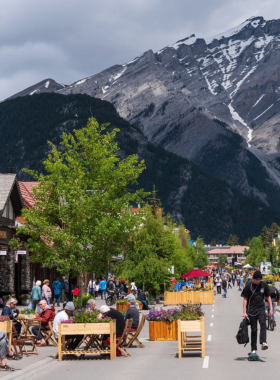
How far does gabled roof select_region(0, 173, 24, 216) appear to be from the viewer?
30506mm

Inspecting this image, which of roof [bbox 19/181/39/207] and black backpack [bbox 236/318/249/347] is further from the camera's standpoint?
roof [bbox 19/181/39/207]

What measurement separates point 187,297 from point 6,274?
43.8 ft

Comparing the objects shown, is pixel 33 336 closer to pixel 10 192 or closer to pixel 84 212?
pixel 84 212

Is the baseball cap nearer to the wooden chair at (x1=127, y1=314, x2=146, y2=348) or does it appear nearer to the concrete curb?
the wooden chair at (x1=127, y1=314, x2=146, y2=348)

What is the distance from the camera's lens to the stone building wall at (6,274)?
32.0 metres

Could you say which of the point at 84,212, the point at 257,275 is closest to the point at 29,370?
the point at 257,275

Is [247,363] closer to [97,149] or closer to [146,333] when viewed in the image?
[146,333]

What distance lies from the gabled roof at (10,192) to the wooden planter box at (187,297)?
12.0 meters

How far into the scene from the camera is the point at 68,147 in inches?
1105

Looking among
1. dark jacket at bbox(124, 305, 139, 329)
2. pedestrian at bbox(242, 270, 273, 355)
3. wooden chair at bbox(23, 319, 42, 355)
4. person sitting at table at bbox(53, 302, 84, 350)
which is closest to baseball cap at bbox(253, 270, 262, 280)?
pedestrian at bbox(242, 270, 273, 355)

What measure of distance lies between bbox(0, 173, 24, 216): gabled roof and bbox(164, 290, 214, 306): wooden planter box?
39.4 ft

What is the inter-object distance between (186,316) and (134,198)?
13.3 meters

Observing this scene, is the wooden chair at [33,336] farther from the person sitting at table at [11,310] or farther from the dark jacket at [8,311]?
the dark jacket at [8,311]

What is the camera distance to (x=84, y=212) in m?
25.2
